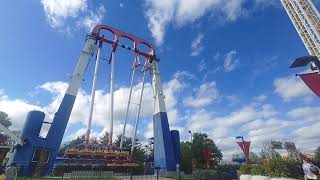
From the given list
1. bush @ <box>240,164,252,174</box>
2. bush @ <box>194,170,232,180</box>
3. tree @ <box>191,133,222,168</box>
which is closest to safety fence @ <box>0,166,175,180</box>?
bush @ <box>194,170,232,180</box>

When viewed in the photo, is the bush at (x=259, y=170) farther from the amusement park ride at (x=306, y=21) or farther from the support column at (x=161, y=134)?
the amusement park ride at (x=306, y=21)

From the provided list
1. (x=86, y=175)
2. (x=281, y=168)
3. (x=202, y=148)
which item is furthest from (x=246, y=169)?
(x=202, y=148)

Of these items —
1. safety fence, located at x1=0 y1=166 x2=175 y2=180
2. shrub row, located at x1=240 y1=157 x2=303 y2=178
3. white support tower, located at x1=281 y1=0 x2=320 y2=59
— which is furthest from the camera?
white support tower, located at x1=281 y1=0 x2=320 y2=59

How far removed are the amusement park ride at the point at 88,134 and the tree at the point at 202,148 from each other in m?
21.4

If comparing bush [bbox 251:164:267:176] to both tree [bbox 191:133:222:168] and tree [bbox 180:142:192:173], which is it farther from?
tree [bbox 191:133:222:168]

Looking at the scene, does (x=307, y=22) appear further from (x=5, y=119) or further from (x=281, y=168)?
(x=5, y=119)

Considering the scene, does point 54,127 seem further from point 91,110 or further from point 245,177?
point 245,177

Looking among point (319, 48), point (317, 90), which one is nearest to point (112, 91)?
point (317, 90)

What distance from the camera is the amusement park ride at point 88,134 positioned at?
78.4 ft

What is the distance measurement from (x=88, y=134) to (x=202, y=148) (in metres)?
33.1

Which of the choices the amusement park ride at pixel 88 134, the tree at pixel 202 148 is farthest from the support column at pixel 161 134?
the tree at pixel 202 148

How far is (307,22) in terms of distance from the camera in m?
43.4

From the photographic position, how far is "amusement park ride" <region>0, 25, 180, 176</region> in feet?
78.4

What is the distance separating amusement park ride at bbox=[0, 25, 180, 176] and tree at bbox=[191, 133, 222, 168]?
21408 mm
